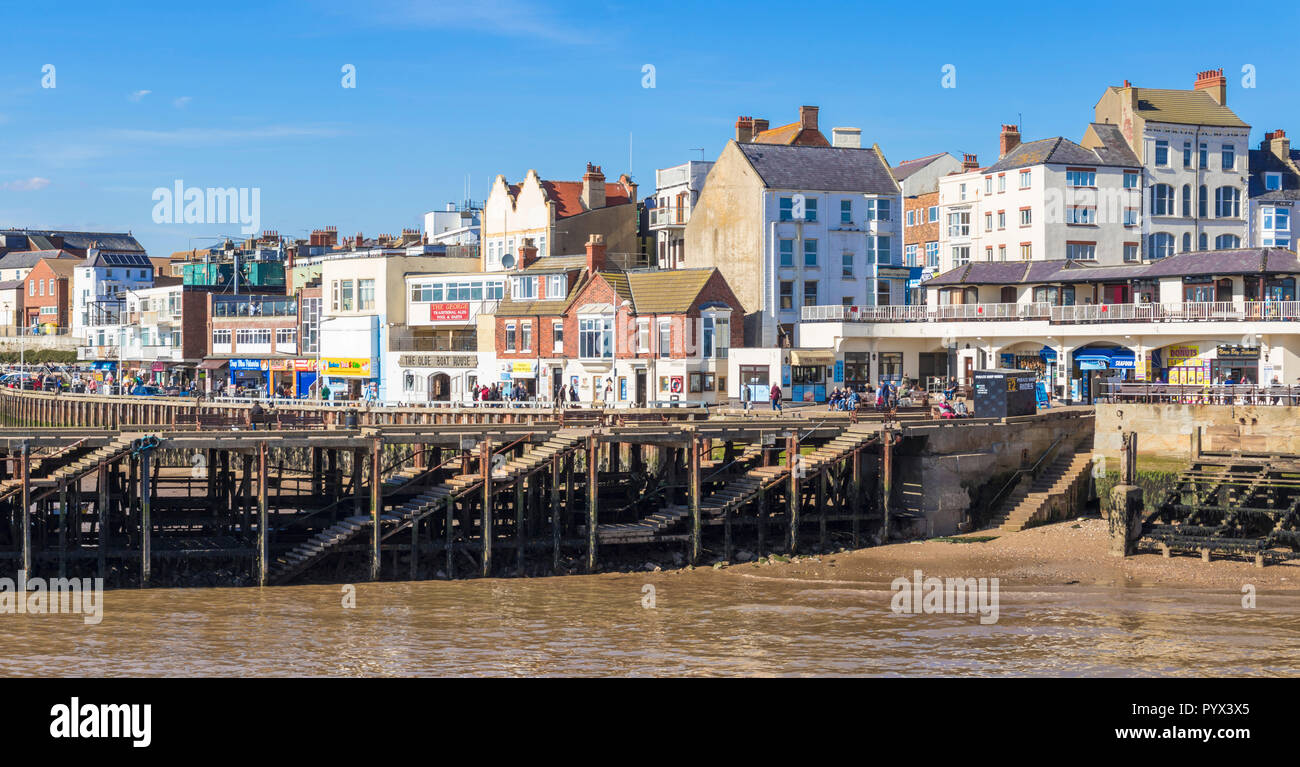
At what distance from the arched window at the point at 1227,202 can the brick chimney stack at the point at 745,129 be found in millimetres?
27133

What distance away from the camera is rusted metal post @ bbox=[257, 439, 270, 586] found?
3434cm

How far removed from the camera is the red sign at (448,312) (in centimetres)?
7994

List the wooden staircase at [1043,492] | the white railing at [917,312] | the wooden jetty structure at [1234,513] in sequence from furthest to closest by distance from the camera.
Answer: the white railing at [917,312] → the wooden staircase at [1043,492] → the wooden jetty structure at [1234,513]

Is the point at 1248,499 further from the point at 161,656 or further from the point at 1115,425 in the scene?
the point at 161,656

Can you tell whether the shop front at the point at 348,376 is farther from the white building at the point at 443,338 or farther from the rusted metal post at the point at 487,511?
the rusted metal post at the point at 487,511

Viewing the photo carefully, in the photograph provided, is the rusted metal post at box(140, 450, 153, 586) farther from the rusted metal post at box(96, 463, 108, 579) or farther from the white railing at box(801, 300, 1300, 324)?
the white railing at box(801, 300, 1300, 324)

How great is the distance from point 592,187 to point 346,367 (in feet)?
61.1

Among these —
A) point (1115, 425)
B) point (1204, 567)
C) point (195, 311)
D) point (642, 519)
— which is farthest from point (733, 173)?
point (195, 311)

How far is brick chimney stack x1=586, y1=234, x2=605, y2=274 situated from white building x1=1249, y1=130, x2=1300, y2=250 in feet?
128

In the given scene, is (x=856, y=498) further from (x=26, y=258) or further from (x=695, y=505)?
(x=26, y=258)

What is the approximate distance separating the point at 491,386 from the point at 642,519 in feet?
114

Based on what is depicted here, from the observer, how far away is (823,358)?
6606cm

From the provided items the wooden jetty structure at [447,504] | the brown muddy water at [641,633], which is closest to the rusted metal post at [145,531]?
the wooden jetty structure at [447,504]

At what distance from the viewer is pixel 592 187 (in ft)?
282
